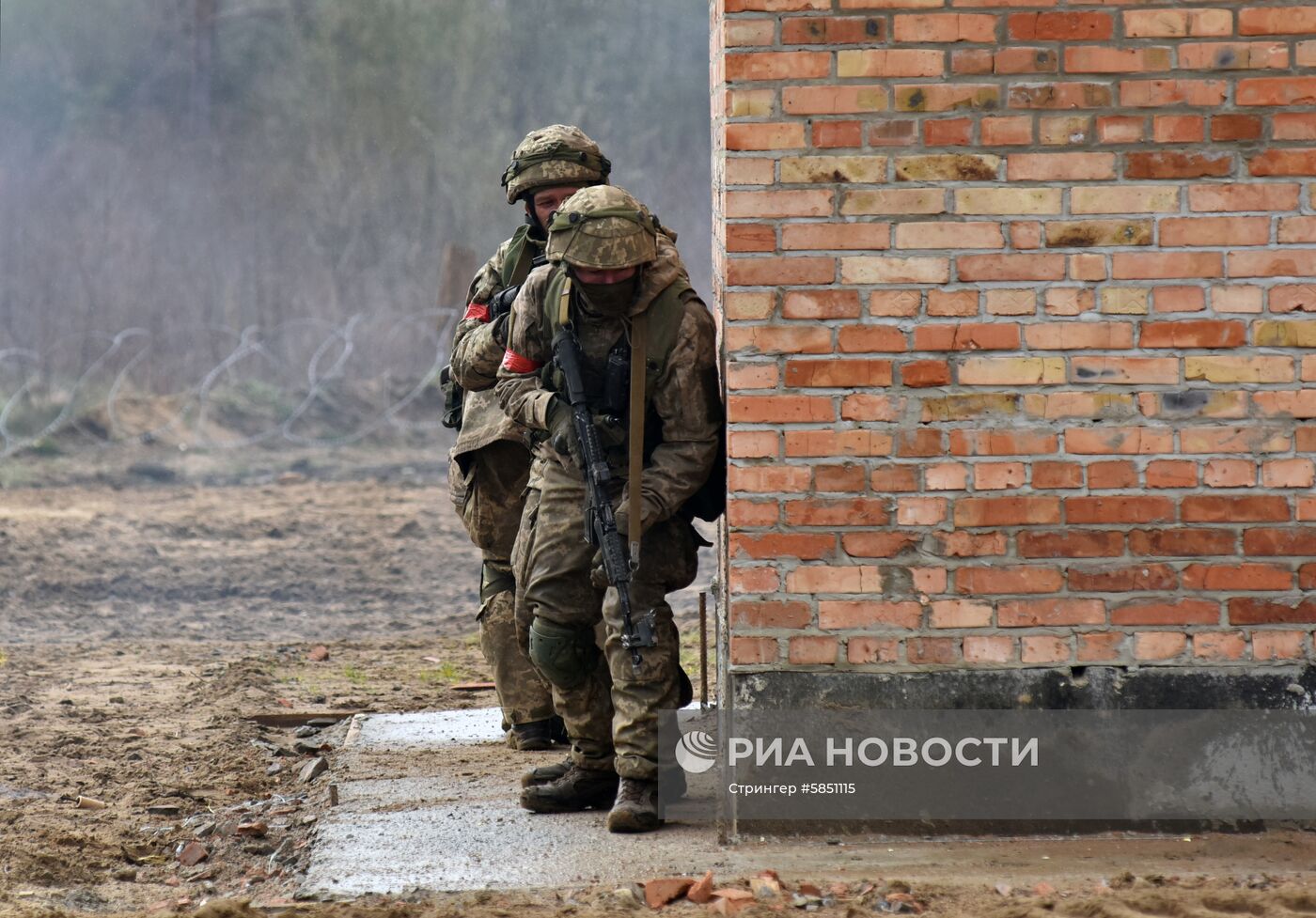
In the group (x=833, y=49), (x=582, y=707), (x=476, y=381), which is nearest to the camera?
(x=833, y=49)

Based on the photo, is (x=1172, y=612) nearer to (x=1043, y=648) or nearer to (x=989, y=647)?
(x=1043, y=648)

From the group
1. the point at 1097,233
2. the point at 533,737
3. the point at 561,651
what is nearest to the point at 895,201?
the point at 1097,233

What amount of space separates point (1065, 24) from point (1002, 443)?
107cm

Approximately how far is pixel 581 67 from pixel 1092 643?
54.4 ft

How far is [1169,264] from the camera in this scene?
379cm

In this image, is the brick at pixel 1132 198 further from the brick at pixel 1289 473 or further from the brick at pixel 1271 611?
the brick at pixel 1271 611

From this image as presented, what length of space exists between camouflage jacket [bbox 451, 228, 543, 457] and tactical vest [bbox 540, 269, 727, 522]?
65 cm

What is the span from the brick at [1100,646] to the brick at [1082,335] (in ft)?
2.47

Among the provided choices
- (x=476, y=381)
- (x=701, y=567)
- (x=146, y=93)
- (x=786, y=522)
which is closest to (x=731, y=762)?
(x=786, y=522)

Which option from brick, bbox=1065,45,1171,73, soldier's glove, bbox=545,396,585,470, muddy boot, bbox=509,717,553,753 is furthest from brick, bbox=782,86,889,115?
muddy boot, bbox=509,717,553,753

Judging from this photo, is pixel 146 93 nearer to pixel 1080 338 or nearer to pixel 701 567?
pixel 701 567

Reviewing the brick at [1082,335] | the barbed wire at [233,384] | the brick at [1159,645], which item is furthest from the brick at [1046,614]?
the barbed wire at [233,384]

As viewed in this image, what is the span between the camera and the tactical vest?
409cm

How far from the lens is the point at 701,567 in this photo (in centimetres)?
1044
